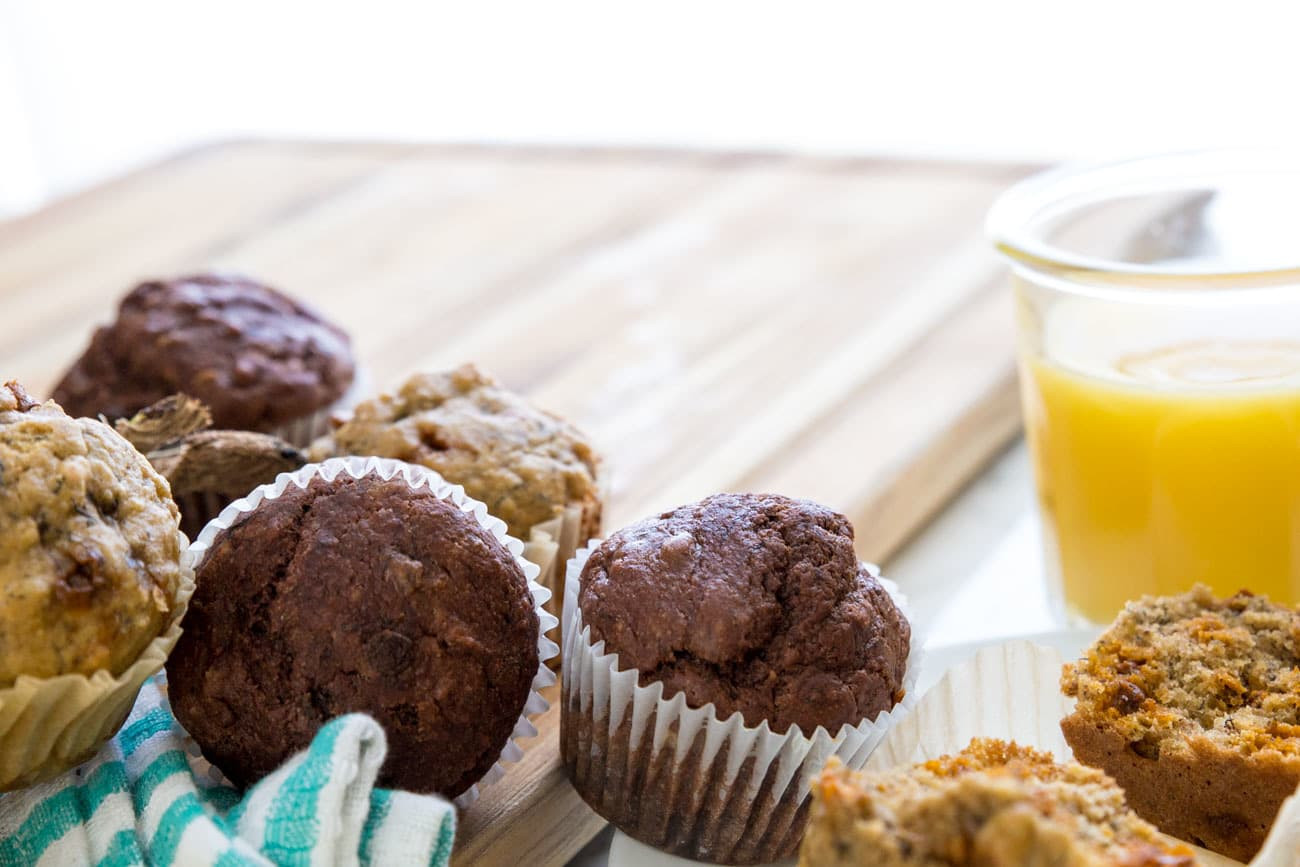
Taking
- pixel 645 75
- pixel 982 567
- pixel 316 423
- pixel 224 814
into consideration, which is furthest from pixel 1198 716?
pixel 645 75

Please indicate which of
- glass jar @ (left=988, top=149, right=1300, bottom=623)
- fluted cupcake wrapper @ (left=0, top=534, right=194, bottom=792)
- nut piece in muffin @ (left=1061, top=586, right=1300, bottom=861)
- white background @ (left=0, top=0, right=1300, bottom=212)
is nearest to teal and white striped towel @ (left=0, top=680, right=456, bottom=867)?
fluted cupcake wrapper @ (left=0, top=534, right=194, bottom=792)

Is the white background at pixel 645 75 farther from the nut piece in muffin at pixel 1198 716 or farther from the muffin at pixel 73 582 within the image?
the muffin at pixel 73 582

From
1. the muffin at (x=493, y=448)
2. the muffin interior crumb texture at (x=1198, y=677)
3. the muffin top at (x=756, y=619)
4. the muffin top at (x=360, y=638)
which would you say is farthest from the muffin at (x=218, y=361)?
the muffin interior crumb texture at (x=1198, y=677)

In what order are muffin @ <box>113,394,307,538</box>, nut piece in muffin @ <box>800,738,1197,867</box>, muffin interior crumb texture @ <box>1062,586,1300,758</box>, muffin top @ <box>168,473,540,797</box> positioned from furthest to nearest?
muffin @ <box>113,394,307,538</box>, muffin interior crumb texture @ <box>1062,586,1300,758</box>, muffin top @ <box>168,473,540,797</box>, nut piece in muffin @ <box>800,738,1197,867</box>

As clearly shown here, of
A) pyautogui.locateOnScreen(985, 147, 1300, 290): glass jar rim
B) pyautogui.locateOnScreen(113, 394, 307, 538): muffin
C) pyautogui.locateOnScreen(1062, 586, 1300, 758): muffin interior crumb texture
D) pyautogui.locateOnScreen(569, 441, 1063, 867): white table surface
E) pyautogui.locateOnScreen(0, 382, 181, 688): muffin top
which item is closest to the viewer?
pyautogui.locateOnScreen(0, 382, 181, 688): muffin top

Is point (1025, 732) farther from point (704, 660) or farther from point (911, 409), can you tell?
point (911, 409)

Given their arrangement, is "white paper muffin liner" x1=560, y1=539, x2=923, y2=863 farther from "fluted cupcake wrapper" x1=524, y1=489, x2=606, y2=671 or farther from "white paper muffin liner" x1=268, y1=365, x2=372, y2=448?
"white paper muffin liner" x1=268, y1=365, x2=372, y2=448
